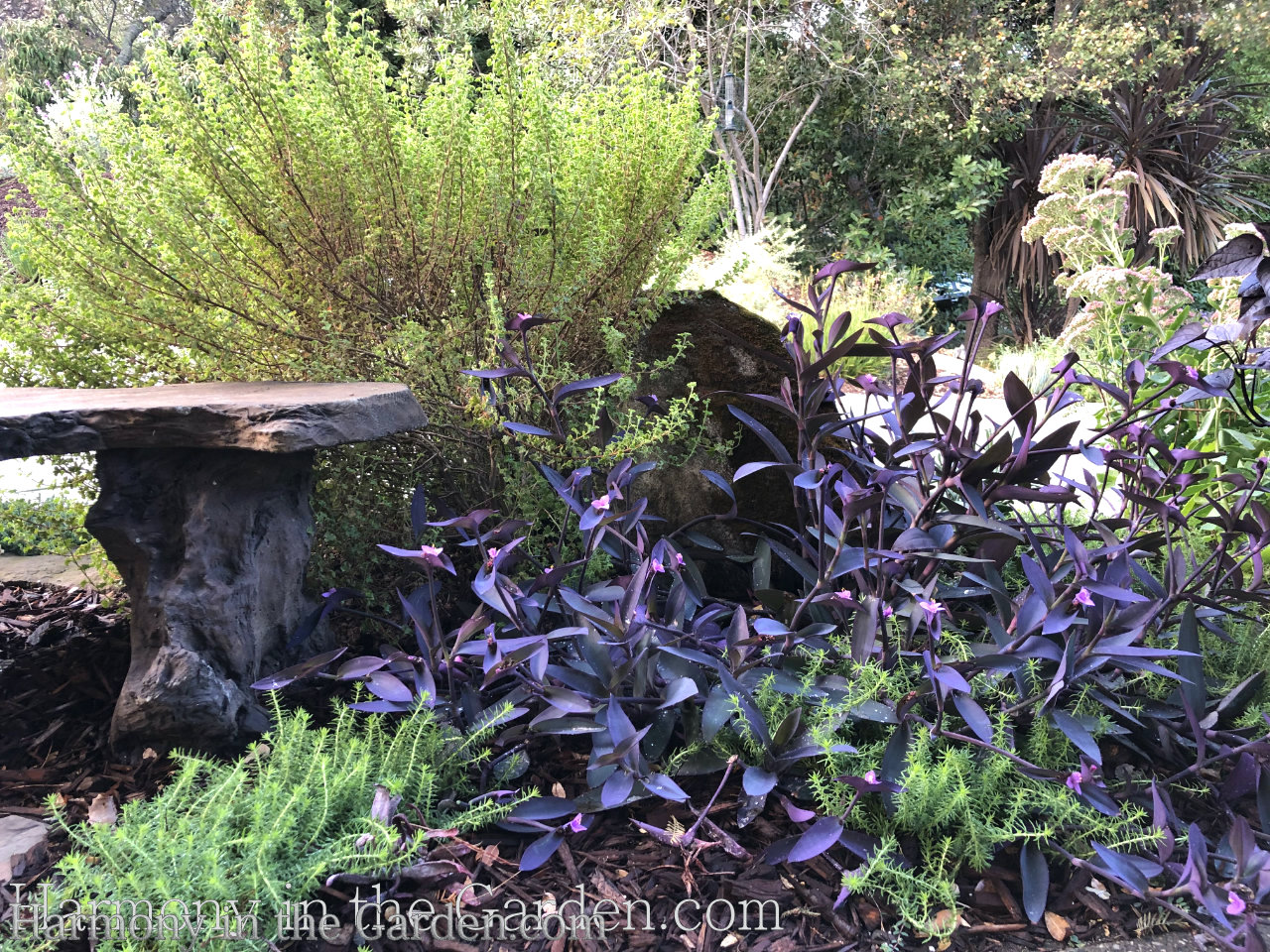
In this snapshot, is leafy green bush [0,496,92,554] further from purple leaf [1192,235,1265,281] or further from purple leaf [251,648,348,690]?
purple leaf [1192,235,1265,281]

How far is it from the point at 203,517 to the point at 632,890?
3.90ft

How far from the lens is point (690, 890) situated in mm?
1421

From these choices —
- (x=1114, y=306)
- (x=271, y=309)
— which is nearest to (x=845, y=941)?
(x=271, y=309)

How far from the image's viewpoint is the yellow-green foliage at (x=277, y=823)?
3.98ft

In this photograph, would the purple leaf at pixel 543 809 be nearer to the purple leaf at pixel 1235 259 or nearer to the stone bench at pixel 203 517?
the stone bench at pixel 203 517

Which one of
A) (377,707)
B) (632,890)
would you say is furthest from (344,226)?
(632,890)

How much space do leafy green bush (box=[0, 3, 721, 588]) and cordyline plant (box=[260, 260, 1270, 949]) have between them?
1.44ft

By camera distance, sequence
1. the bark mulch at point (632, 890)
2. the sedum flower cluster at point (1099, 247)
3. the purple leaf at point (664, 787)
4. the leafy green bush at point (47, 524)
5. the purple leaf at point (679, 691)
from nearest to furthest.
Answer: the bark mulch at point (632, 890) → the purple leaf at point (664, 787) → the purple leaf at point (679, 691) → the leafy green bush at point (47, 524) → the sedum flower cluster at point (1099, 247)

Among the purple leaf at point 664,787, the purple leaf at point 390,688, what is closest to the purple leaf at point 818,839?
the purple leaf at point 664,787

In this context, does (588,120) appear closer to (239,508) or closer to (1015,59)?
(239,508)

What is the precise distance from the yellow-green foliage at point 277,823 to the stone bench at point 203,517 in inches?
7.6

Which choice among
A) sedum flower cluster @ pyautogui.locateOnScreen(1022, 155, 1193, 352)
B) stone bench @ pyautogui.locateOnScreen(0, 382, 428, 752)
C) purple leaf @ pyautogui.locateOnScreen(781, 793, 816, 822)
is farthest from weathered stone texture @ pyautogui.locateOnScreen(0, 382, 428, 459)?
sedum flower cluster @ pyautogui.locateOnScreen(1022, 155, 1193, 352)

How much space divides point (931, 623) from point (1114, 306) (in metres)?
1.82

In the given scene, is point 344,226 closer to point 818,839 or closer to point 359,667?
point 359,667
